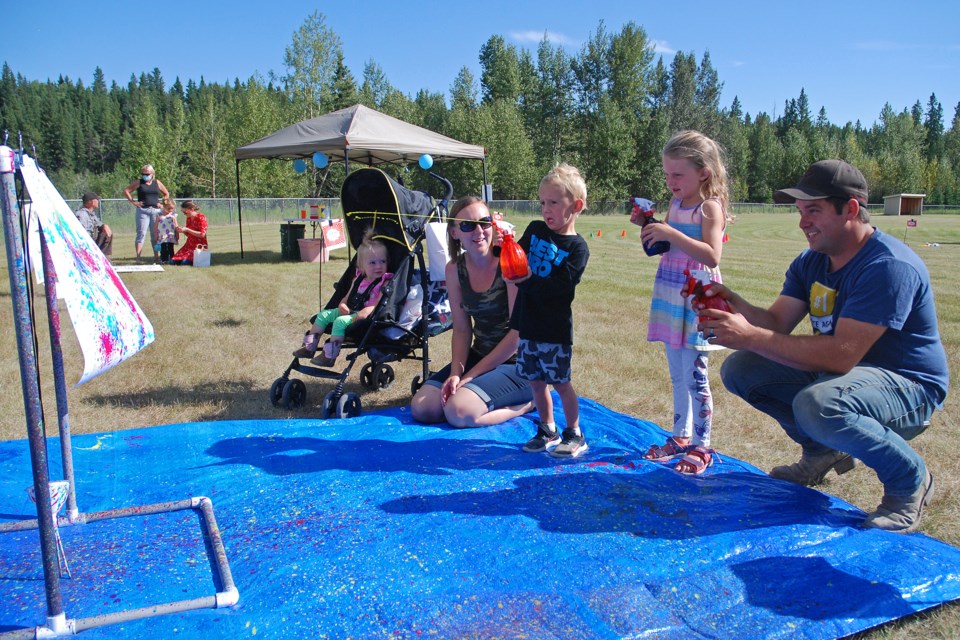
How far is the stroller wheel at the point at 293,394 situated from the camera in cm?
447

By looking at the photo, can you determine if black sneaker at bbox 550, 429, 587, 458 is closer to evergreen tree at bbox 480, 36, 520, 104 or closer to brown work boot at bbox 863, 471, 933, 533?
brown work boot at bbox 863, 471, 933, 533

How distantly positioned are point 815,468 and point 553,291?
1.41 meters

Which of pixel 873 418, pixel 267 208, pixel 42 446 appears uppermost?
pixel 267 208

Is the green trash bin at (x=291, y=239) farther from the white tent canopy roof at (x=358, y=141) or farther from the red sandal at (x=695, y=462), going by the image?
the red sandal at (x=695, y=462)

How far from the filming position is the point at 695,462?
3100 millimetres

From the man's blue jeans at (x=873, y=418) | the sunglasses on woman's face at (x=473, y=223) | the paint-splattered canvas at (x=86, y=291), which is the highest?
the sunglasses on woman's face at (x=473, y=223)

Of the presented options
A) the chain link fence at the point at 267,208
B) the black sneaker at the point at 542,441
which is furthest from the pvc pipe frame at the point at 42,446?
the chain link fence at the point at 267,208

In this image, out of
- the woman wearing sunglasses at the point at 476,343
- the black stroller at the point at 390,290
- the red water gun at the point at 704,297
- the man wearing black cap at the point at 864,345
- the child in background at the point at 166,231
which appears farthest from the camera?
the child in background at the point at 166,231

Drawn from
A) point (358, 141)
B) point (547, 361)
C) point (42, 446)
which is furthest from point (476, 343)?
point (358, 141)

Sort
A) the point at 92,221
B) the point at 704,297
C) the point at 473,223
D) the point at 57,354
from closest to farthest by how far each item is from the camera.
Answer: the point at 57,354
the point at 704,297
the point at 473,223
the point at 92,221

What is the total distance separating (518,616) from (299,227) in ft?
43.1

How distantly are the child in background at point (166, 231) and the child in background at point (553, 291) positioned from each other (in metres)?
11.7

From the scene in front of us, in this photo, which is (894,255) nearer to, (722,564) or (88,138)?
(722,564)

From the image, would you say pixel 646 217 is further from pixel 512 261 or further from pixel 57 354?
pixel 57 354
